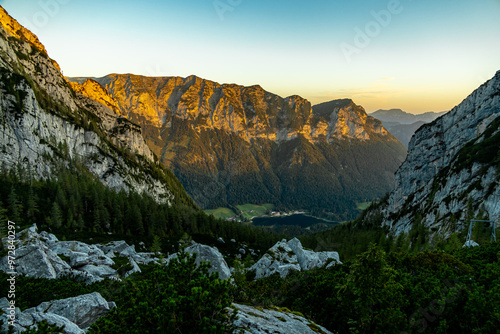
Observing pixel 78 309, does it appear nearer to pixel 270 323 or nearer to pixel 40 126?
pixel 270 323

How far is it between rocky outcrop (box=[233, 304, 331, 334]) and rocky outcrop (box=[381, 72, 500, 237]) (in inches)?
2885

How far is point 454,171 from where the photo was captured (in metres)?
93.4

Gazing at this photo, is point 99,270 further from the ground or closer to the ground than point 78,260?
closer to the ground

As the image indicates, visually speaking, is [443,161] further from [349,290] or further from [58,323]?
[58,323]

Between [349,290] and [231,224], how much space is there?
438 feet

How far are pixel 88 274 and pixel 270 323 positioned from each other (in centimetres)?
3323

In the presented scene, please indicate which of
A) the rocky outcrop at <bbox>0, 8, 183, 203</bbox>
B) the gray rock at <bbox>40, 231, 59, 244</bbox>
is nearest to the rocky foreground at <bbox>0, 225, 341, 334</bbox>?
the gray rock at <bbox>40, 231, 59, 244</bbox>

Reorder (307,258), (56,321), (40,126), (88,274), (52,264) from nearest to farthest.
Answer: (56,321), (52,264), (88,274), (307,258), (40,126)

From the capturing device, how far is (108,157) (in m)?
192

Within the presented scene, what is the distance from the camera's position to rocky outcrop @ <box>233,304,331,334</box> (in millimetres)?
10078

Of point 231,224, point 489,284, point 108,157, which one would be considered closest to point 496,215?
point 489,284

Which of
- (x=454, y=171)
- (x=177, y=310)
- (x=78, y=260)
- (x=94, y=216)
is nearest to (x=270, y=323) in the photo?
(x=177, y=310)

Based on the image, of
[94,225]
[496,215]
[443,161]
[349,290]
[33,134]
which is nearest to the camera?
[349,290]

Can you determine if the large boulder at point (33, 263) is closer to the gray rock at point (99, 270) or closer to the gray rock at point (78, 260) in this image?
the gray rock at point (99, 270)
